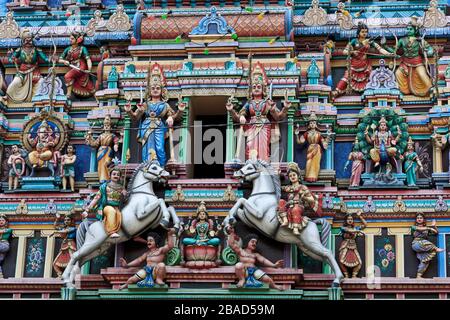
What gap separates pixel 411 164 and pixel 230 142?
4.26 meters

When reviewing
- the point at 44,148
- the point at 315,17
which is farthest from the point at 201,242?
the point at 315,17

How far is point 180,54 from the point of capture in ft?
103

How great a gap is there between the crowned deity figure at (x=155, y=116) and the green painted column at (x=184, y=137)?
6.1 inches

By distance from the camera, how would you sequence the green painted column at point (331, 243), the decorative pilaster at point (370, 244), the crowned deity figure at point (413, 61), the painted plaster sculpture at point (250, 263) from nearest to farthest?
the painted plaster sculpture at point (250, 263) < the green painted column at point (331, 243) < the decorative pilaster at point (370, 244) < the crowned deity figure at point (413, 61)

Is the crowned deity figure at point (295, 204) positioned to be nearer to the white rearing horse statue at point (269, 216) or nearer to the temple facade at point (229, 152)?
the temple facade at point (229, 152)

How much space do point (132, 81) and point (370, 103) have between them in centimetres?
576

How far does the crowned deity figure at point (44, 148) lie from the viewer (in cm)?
3066

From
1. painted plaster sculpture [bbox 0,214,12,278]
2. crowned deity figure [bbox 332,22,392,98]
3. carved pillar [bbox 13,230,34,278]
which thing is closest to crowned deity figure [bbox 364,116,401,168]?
crowned deity figure [bbox 332,22,392,98]

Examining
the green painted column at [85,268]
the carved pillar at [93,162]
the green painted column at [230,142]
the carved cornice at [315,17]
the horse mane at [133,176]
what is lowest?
the green painted column at [85,268]

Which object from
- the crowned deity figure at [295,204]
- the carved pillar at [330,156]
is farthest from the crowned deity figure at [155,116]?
the carved pillar at [330,156]

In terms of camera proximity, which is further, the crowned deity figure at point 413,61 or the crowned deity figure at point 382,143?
the crowned deity figure at point 413,61

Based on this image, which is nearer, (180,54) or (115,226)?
(115,226)
